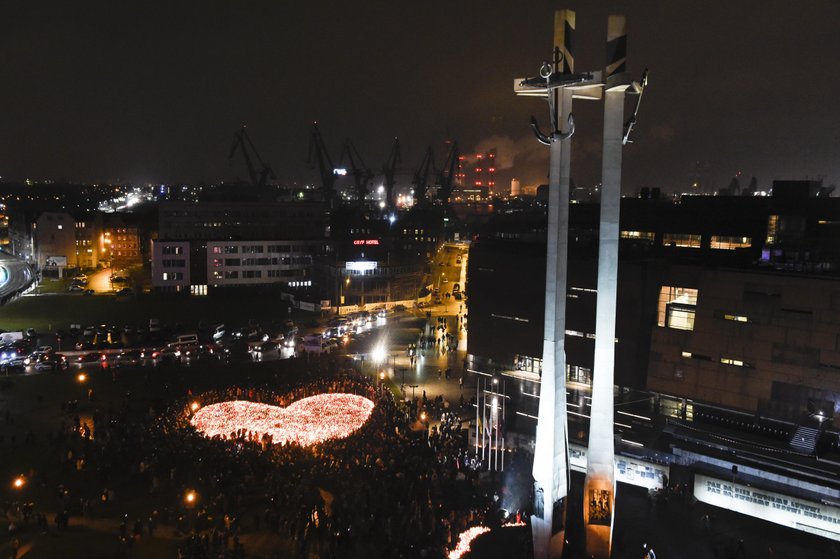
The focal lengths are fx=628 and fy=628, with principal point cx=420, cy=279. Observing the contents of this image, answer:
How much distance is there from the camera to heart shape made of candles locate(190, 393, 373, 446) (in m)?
18.7

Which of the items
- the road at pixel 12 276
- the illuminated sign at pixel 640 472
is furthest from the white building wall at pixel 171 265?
the illuminated sign at pixel 640 472

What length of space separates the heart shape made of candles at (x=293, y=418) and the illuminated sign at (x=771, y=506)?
998cm

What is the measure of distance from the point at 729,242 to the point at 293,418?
23.1 meters

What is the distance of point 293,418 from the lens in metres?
19.8

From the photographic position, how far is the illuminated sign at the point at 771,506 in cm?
1532

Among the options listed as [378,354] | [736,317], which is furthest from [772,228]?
[378,354]

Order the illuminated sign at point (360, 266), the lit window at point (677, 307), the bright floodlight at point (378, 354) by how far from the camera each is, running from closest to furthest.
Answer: the lit window at point (677, 307) → the bright floodlight at point (378, 354) → the illuminated sign at point (360, 266)

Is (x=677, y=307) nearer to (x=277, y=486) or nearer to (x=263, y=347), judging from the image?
(x=277, y=486)

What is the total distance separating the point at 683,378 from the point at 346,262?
28742 millimetres

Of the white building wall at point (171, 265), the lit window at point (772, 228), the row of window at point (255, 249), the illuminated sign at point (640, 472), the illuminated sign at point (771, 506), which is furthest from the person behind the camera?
the row of window at point (255, 249)

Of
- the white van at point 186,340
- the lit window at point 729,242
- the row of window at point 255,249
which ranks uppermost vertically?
the lit window at point 729,242

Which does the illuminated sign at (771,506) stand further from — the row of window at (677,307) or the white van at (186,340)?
the white van at (186,340)

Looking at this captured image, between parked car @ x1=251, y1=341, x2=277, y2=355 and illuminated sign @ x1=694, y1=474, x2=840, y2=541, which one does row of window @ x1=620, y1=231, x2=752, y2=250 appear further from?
parked car @ x1=251, y1=341, x2=277, y2=355

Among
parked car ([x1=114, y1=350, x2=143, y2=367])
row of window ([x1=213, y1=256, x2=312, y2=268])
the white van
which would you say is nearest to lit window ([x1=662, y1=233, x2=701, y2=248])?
the white van
